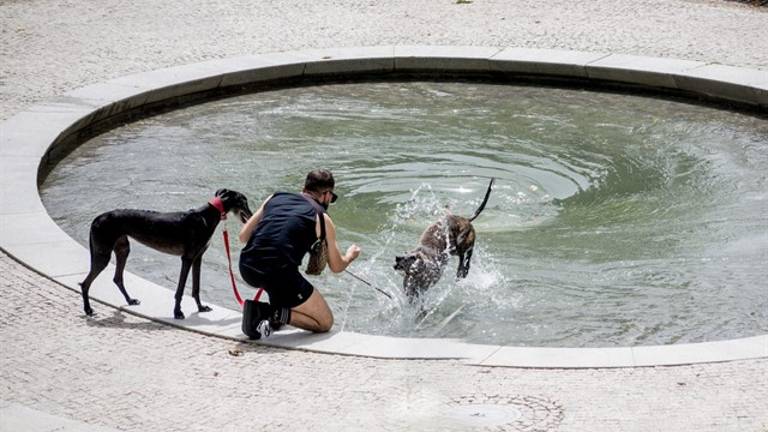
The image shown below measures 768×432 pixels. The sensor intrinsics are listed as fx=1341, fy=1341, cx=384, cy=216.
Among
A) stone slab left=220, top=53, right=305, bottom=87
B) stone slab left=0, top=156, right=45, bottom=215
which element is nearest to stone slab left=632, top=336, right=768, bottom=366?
stone slab left=0, top=156, right=45, bottom=215

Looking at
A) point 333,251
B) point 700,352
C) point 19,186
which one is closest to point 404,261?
point 333,251

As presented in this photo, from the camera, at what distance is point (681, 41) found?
54.1 ft

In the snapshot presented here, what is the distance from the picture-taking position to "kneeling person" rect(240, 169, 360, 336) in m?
8.39

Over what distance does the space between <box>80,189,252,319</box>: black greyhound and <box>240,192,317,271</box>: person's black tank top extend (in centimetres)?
31

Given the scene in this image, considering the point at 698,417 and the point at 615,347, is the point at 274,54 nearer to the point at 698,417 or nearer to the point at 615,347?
the point at 615,347

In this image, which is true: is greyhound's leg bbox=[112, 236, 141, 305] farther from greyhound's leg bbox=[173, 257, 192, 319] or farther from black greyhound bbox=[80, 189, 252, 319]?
greyhound's leg bbox=[173, 257, 192, 319]

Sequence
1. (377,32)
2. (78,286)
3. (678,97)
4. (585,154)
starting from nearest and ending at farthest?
(78,286) < (585,154) < (678,97) < (377,32)

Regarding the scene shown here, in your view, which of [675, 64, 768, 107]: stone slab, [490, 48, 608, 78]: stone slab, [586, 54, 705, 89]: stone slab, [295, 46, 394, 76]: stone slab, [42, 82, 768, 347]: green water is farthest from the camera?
[295, 46, 394, 76]: stone slab

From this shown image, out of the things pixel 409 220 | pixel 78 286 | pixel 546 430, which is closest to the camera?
pixel 546 430

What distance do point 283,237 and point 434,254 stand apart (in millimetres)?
1149

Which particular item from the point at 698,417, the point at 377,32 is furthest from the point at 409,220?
the point at 377,32

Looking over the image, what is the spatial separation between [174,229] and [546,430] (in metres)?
2.91

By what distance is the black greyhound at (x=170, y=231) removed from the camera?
858 centimetres

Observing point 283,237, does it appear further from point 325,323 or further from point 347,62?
point 347,62
